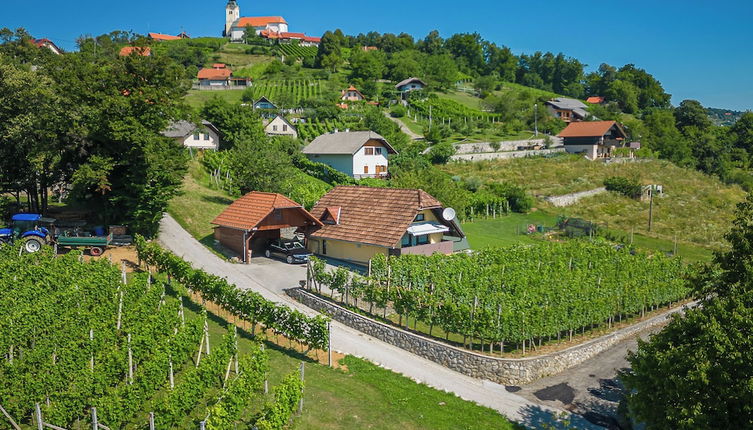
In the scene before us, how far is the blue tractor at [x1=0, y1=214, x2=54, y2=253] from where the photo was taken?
3347cm

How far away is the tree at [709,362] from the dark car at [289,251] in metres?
23.9

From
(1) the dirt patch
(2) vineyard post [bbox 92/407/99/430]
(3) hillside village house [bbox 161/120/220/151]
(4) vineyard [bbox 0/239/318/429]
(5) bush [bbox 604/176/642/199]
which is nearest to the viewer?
(2) vineyard post [bbox 92/407/99/430]

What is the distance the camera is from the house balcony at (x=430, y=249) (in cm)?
3580

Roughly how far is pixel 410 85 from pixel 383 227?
9224 centimetres

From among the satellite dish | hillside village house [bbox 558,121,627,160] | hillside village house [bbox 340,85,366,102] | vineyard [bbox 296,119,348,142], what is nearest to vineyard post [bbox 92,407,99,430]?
the satellite dish

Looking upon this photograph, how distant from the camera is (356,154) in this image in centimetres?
6369

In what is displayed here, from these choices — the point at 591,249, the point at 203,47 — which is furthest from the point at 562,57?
the point at 591,249

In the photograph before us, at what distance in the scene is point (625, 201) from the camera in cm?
6562

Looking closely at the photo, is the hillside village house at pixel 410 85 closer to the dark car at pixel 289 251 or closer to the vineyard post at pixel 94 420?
the dark car at pixel 289 251

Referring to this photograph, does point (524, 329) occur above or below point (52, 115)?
below

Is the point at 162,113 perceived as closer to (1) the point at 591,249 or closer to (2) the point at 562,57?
(1) the point at 591,249

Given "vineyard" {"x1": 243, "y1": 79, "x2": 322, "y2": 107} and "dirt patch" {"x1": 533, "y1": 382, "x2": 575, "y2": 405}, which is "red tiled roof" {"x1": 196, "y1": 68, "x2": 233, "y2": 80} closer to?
"vineyard" {"x1": 243, "y1": 79, "x2": 322, "y2": 107}

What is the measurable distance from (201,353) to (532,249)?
22.7m

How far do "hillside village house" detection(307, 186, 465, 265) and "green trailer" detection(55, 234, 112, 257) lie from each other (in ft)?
43.1
